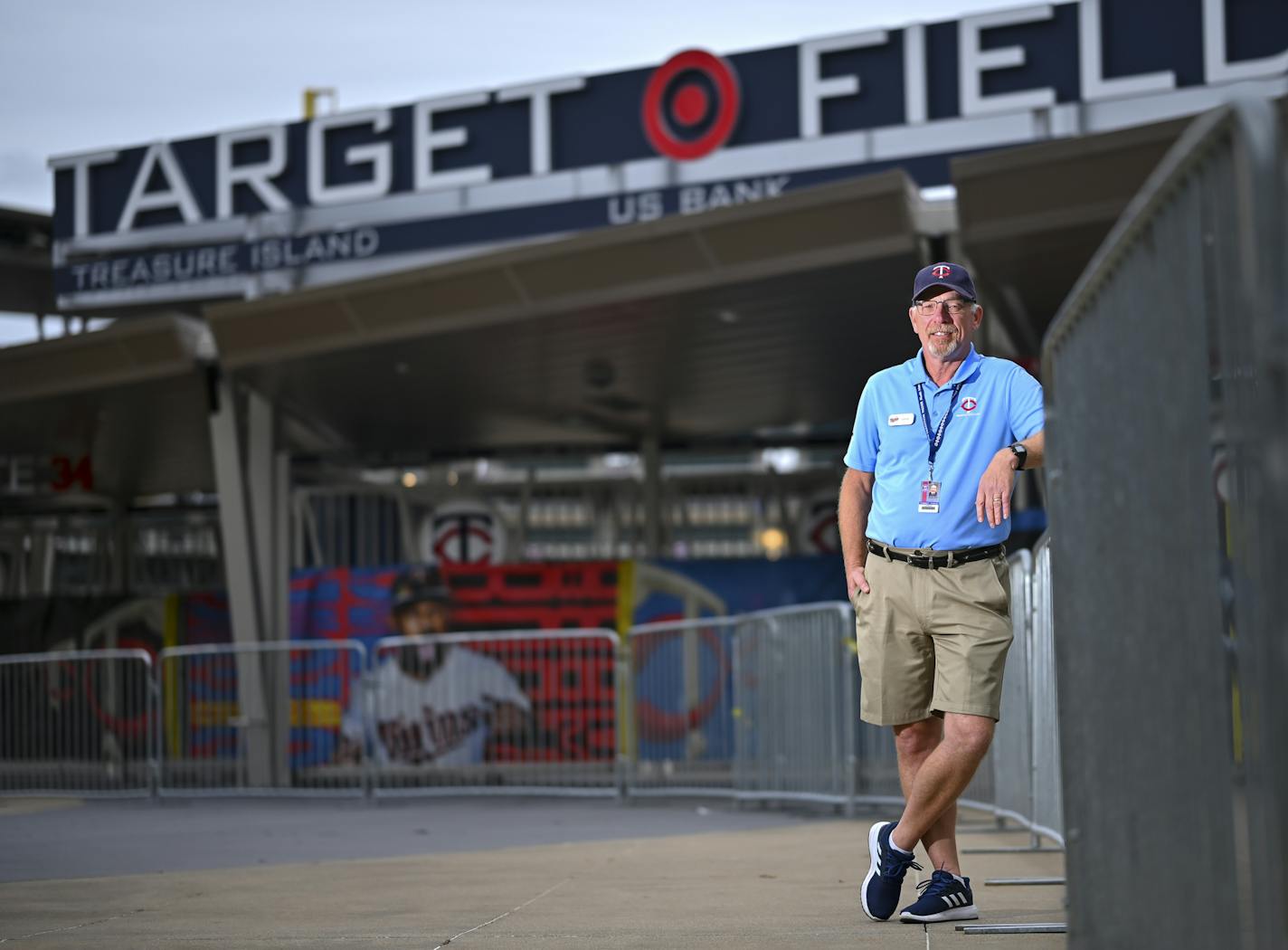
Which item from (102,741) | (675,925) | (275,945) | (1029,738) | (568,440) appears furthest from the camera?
(568,440)

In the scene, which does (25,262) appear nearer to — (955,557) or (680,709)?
(680,709)

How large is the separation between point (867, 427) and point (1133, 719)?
2277 mm

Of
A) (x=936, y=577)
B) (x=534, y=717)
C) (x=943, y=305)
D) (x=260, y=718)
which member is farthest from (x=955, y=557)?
(x=260, y=718)

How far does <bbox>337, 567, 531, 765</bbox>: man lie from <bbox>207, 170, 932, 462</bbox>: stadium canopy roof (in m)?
2.69

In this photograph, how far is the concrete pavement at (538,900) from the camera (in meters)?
4.92

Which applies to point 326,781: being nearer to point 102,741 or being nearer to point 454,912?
point 102,741

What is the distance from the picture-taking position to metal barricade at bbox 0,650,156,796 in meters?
15.3

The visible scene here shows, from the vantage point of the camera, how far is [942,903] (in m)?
4.92

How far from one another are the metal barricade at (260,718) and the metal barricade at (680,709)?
261 centimetres

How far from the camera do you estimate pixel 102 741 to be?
1545cm

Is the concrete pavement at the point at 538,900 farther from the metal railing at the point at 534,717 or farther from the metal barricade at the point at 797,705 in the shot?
the metal railing at the point at 534,717

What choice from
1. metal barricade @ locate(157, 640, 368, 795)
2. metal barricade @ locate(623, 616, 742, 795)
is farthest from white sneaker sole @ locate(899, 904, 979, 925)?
metal barricade @ locate(157, 640, 368, 795)

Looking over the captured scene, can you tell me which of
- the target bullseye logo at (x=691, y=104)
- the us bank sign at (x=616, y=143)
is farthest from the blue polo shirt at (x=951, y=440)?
the target bullseye logo at (x=691, y=104)

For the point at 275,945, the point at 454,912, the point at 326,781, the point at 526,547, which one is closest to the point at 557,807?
the point at 326,781
